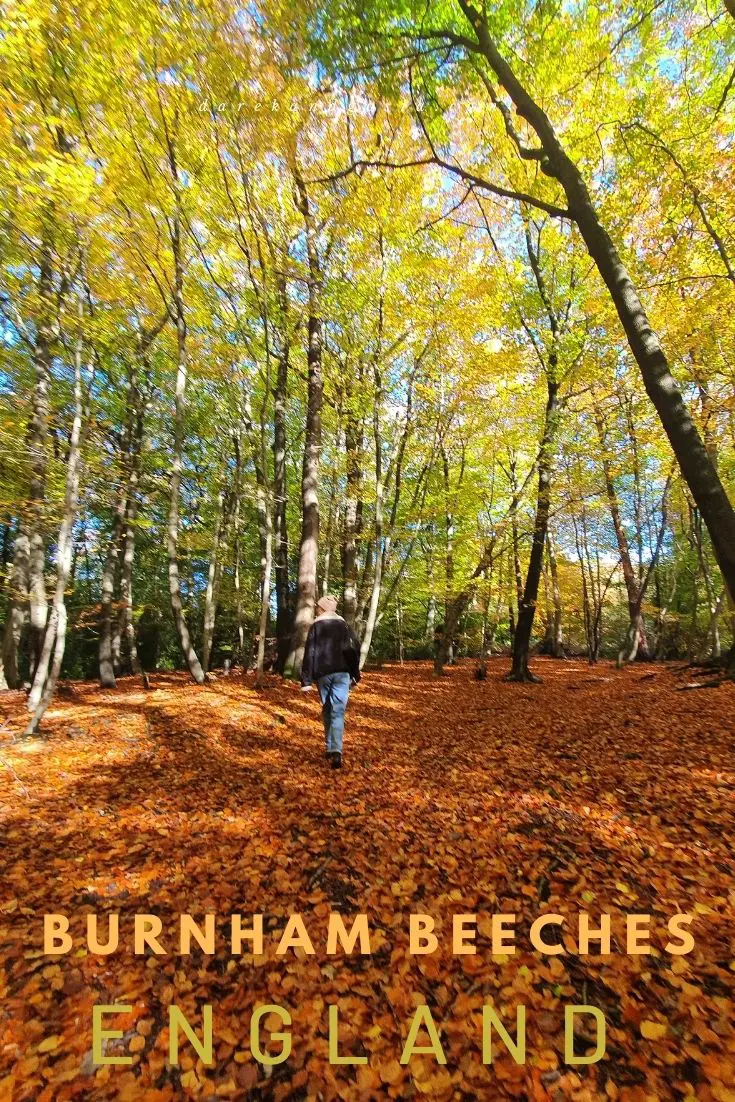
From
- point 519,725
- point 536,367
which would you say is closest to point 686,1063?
point 519,725

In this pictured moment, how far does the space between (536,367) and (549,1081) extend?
47.9 ft

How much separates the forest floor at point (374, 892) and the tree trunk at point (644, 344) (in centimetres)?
281

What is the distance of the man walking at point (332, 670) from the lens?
574 cm

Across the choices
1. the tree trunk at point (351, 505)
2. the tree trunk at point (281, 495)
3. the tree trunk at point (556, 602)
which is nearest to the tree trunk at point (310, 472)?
the tree trunk at point (281, 495)

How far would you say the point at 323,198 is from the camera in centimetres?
1129

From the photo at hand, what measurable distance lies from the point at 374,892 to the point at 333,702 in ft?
8.44

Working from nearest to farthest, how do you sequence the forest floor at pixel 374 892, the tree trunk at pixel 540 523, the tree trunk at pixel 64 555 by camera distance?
the forest floor at pixel 374 892, the tree trunk at pixel 64 555, the tree trunk at pixel 540 523

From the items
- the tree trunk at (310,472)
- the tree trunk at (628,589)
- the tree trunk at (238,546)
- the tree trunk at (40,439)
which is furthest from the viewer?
the tree trunk at (628,589)

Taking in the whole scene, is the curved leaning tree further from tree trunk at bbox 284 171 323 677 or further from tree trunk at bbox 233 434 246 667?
tree trunk at bbox 233 434 246 667

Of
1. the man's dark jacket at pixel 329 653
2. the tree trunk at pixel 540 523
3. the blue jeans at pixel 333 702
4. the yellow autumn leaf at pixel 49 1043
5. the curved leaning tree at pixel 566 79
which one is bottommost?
the yellow autumn leaf at pixel 49 1043

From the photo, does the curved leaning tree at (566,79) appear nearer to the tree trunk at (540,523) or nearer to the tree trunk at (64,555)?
the tree trunk at (540,523)

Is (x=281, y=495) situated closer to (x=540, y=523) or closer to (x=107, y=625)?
(x=107, y=625)

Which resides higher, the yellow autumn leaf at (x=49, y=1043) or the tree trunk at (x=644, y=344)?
the tree trunk at (x=644, y=344)

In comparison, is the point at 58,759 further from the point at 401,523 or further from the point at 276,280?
the point at 401,523
